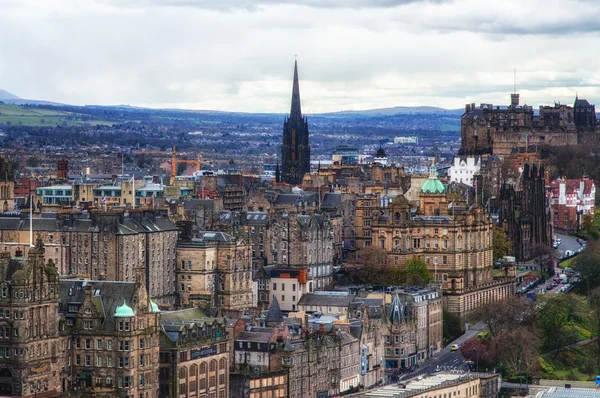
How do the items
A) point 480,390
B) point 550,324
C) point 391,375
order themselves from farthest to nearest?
point 550,324, point 391,375, point 480,390

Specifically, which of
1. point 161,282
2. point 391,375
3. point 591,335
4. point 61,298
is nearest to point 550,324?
point 591,335

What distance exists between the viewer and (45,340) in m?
139

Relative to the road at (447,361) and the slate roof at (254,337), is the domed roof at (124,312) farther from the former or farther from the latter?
the road at (447,361)

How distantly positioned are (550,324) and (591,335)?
8.43 meters

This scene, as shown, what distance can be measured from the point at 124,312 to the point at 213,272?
36.2 meters

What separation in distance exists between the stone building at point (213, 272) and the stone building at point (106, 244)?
3.78 feet

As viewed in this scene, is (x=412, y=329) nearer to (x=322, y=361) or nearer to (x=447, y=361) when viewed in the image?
(x=447, y=361)

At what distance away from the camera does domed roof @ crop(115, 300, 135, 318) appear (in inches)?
5517

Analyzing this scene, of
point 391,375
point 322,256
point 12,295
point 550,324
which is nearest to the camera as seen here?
point 12,295

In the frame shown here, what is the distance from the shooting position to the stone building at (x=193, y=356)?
472 ft

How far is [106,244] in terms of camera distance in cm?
16875

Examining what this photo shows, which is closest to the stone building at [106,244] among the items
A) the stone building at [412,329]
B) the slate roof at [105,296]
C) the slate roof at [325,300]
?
the slate roof at [325,300]

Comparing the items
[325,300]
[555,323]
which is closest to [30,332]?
[325,300]

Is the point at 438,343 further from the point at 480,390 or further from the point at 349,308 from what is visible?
the point at 480,390
